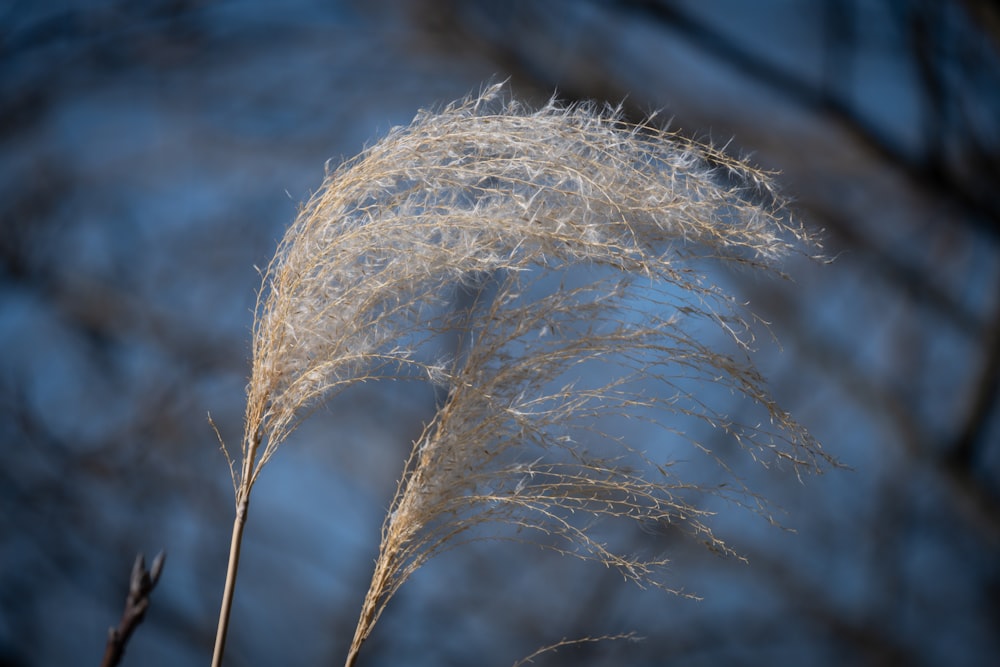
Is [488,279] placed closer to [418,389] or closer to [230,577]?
[230,577]

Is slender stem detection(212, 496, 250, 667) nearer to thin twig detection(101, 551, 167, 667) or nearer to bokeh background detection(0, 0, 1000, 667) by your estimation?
thin twig detection(101, 551, 167, 667)

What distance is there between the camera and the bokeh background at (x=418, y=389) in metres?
1.62

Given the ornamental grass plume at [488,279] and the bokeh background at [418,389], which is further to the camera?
the bokeh background at [418,389]

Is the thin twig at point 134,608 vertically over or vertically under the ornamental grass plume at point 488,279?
under

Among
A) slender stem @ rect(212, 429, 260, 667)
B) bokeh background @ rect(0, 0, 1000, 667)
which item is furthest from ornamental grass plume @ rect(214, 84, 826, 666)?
bokeh background @ rect(0, 0, 1000, 667)

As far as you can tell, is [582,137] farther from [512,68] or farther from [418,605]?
[512,68]

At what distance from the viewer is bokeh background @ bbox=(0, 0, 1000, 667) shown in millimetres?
1617

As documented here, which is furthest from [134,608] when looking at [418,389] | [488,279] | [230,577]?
[418,389]

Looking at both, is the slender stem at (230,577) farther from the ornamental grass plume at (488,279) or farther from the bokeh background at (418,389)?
the bokeh background at (418,389)

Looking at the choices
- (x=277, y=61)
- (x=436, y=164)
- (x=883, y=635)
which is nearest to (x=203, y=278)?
(x=277, y=61)

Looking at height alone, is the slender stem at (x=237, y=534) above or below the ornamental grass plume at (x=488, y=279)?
below

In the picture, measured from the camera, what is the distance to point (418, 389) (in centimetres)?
172

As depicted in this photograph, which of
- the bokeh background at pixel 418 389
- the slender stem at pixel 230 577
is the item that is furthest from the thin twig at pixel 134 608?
the bokeh background at pixel 418 389

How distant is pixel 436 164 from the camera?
0.43m
